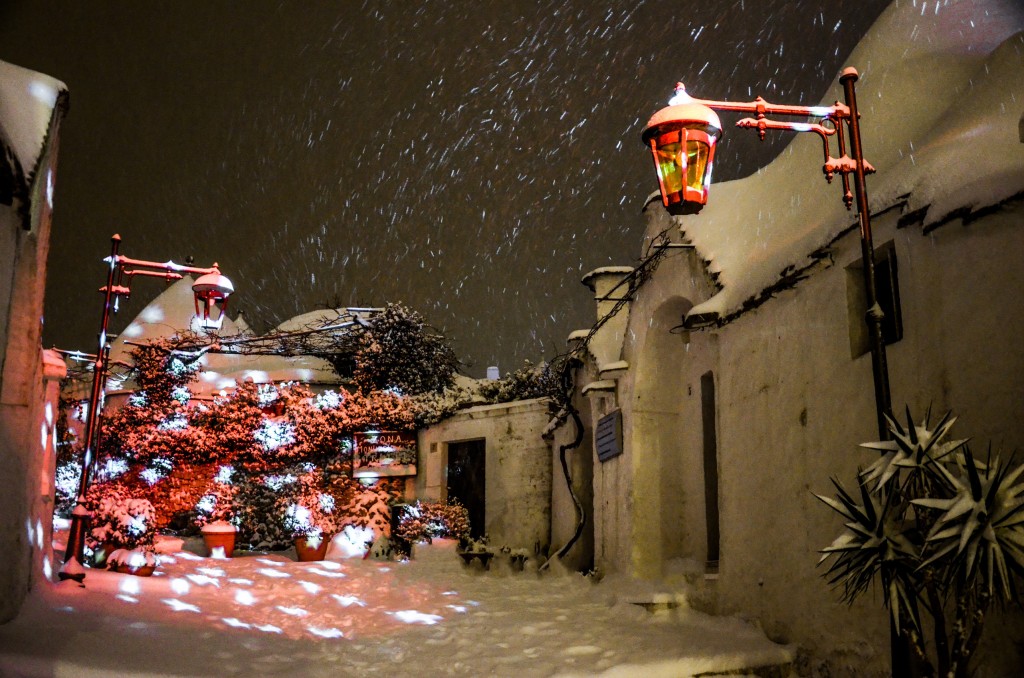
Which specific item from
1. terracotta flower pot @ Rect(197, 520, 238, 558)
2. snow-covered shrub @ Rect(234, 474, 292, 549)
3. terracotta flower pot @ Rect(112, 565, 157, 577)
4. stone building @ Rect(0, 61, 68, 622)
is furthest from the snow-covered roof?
stone building @ Rect(0, 61, 68, 622)

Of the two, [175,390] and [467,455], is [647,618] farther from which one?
[175,390]

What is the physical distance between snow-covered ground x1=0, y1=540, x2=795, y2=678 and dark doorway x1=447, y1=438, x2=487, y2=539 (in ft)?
19.7

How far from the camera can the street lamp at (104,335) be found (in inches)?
356

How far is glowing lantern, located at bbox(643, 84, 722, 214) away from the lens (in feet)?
17.7

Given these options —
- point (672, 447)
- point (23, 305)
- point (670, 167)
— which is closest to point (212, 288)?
point (23, 305)

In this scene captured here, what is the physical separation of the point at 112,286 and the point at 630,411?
685cm

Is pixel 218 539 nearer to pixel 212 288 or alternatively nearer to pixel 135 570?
pixel 135 570

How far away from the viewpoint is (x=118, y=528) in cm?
1061

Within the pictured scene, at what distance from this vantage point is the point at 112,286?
33.2 ft

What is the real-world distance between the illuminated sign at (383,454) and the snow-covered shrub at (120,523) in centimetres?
768

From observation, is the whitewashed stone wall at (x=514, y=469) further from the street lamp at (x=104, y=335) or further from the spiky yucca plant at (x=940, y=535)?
the spiky yucca plant at (x=940, y=535)

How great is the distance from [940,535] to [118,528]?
1006 cm

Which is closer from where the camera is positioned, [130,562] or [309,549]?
[130,562]

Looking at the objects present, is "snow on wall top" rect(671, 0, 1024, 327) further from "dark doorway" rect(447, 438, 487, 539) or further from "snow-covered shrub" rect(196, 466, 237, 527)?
"snow-covered shrub" rect(196, 466, 237, 527)
